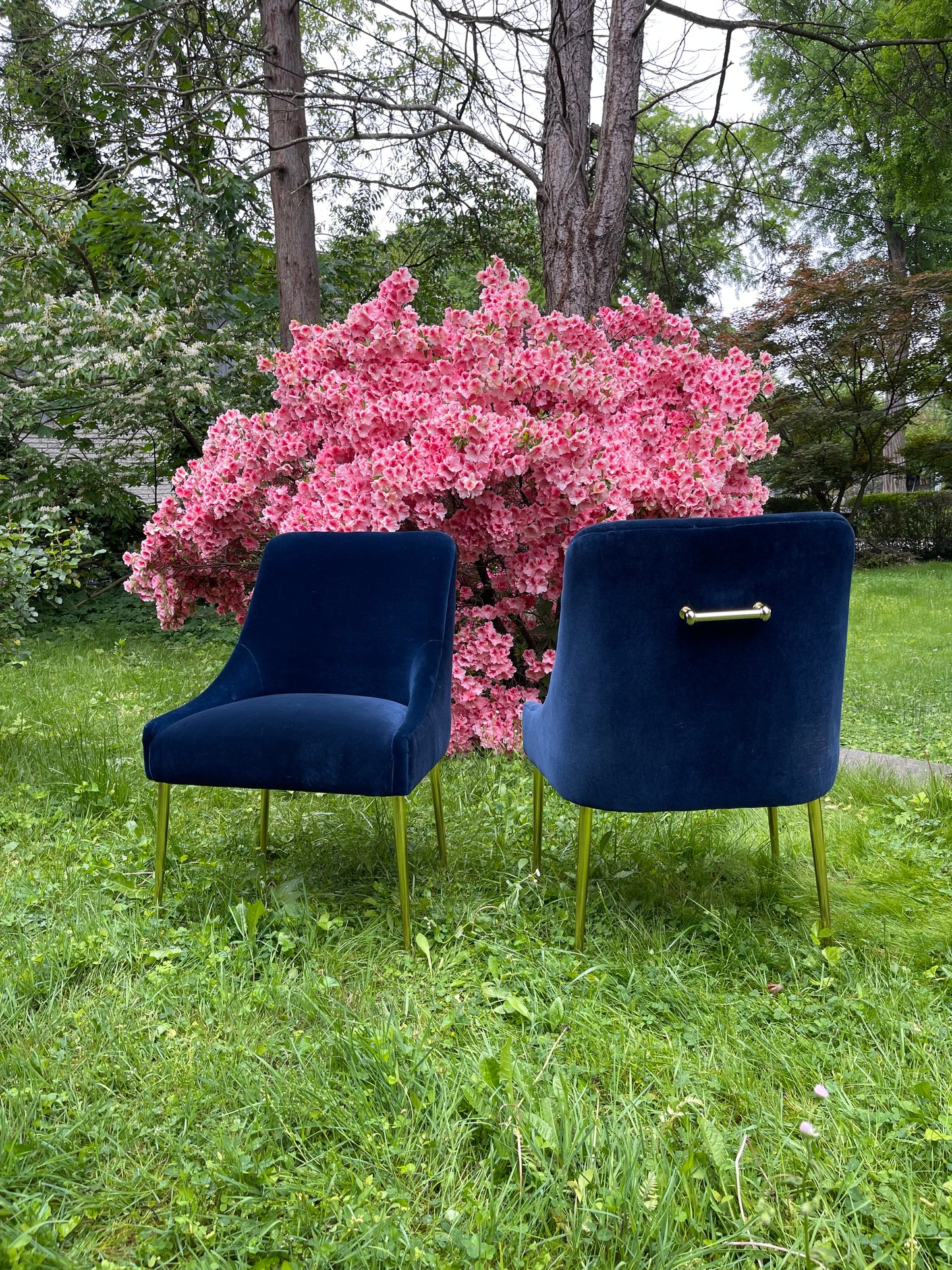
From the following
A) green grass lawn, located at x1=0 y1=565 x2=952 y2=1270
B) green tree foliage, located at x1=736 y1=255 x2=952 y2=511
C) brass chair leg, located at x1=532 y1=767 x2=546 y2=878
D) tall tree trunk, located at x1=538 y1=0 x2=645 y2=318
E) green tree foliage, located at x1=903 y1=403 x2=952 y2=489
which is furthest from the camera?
green tree foliage, located at x1=903 y1=403 x2=952 y2=489

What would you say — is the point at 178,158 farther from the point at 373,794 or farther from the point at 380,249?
the point at 373,794

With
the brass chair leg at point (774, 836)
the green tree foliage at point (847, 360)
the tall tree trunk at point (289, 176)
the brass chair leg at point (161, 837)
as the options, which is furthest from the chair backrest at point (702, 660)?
the green tree foliage at point (847, 360)

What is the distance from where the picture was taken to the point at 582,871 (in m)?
1.96

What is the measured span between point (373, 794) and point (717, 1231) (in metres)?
1.10

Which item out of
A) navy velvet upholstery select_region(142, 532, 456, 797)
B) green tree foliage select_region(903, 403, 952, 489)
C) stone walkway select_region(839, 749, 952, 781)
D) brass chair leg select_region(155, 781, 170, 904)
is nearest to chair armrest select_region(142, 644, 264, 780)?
navy velvet upholstery select_region(142, 532, 456, 797)

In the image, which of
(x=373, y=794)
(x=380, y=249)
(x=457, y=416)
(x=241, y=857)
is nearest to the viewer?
(x=373, y=794)

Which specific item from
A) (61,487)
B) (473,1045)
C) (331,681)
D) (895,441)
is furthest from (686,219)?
(895,441)

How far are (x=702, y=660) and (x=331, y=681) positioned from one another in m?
1.28

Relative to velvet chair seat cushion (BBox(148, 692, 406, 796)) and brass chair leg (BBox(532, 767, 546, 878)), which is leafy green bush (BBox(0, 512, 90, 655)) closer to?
velvet chair seat cushion (BBox(148, 692, 406, 796))

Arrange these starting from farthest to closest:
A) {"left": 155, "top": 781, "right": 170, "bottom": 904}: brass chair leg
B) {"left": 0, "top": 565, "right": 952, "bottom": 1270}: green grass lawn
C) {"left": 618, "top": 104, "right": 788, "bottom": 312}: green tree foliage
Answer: {"left": 618, "top": 104, "right": 788, "bottom": 312}: green tree foliage → {"left": 155, "top": 781, "right": 170, "bottom": 904}: brass chair leg → {"left": 0, "top": 565, "right": 952, "bottom": 1270}: green grass lawn

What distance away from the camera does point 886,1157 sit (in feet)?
4.42

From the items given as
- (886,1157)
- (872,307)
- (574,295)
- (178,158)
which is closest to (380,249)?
(178,158)

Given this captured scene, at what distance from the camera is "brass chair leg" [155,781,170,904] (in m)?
2.19

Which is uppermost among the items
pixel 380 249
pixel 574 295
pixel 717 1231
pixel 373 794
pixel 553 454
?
pixel 380 249
